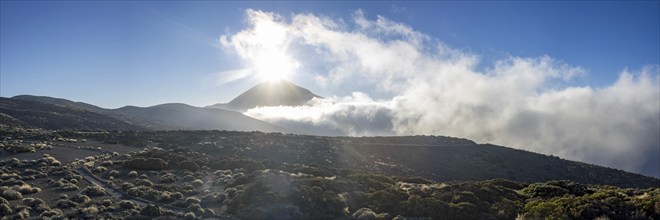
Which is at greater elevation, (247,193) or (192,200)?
(247,193)

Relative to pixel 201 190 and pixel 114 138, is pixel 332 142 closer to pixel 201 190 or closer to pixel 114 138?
pixel 114 138

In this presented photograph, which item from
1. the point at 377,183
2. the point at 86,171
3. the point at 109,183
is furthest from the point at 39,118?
the point at 377,183

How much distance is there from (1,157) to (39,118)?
73.1 meters

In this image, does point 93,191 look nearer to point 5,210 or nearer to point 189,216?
point 5,210

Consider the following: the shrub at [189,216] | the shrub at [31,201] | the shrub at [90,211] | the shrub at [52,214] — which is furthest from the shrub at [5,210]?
the shrub at [189,216]

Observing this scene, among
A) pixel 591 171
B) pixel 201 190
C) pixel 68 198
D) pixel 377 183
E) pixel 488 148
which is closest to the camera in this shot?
pixel 68 198

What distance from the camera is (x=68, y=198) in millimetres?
25219

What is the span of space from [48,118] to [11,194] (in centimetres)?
9598

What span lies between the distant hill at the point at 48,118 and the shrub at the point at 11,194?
75.1 m

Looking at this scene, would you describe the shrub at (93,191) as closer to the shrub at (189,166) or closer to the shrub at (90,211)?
the shrub at (90,211)

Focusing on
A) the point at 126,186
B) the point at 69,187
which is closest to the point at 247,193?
the point at 126,186

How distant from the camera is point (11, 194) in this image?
24.1 meters

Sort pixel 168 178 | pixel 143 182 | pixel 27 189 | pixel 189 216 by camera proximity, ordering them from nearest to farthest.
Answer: pixel 189 216 → pixel 27 189 → pixel 143 182 → pixel 168 178

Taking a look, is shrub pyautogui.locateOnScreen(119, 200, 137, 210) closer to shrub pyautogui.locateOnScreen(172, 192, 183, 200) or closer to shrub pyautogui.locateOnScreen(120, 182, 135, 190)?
shrub pyautogui.locateOnScreen(172, 192, 183, 200)
